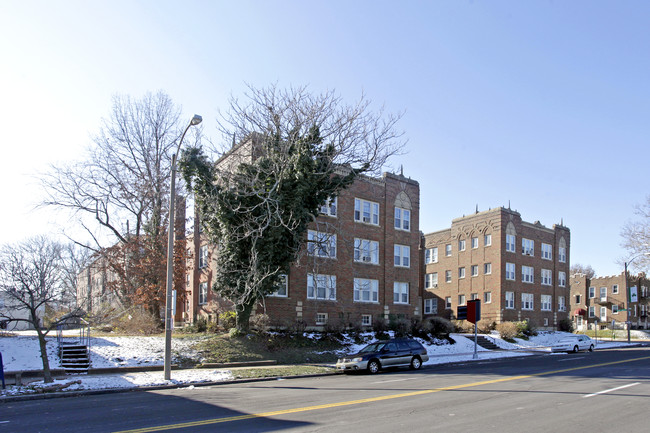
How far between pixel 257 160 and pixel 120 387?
13.4m

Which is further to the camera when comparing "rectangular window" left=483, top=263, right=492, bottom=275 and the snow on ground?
"rectangular window" left=483, top=263, right=492, bottom=275

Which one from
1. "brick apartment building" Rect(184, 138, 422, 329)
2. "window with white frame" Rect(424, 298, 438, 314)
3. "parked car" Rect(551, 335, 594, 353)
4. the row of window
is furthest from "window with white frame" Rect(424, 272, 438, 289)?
"parked car" Rect(551, 335, 594, 353)

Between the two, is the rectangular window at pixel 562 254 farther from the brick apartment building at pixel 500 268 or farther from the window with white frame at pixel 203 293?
the window with white frame at pixel 203 293

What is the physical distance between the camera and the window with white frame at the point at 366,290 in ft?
116

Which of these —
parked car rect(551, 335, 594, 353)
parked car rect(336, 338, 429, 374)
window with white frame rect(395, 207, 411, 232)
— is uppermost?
window with white frame rect(395, 207, 411, 232)

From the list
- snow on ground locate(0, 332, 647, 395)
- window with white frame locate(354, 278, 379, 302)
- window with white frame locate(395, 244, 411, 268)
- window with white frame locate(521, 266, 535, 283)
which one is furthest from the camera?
window with white frame locate(521, 266, 535, 283)

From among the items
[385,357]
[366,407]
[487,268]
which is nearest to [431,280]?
[487,268]

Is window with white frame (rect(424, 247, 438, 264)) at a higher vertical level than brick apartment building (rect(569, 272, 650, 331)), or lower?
higher

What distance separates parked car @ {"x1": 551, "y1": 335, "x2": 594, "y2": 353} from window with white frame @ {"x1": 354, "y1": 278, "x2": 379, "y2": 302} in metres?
12.4

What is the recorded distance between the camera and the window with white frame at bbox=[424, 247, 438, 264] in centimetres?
5650

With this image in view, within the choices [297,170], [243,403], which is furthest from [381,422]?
[297,170]

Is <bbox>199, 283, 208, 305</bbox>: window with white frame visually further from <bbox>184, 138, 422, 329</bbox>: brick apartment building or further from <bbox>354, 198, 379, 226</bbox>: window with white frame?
<bbox>354, 198, 379, 226</bbox>: window with white frame

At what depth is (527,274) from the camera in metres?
51.9

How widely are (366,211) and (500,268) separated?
18.9 m
